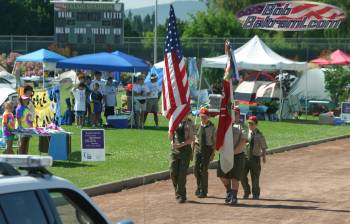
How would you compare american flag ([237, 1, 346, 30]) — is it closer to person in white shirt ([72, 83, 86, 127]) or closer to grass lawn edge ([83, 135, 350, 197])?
person in white shirt ([72, 83, 86, 127])

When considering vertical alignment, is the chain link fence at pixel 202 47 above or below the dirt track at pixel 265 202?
above

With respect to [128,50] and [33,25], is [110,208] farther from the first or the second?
[33,25]

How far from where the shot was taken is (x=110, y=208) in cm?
1448

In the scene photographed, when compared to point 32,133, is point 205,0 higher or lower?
higher

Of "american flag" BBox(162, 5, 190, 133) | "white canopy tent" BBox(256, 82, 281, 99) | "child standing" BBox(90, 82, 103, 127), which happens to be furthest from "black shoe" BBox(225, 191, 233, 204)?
"white canopy tent" BBox(256, 82, 281, 99)

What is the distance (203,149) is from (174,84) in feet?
5.19

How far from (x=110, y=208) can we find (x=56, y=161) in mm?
5378

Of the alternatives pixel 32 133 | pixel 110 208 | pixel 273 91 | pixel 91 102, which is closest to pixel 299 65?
pixel 273 91

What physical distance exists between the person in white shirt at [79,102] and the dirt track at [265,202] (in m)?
9.54

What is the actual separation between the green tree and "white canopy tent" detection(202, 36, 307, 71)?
279 centimetres

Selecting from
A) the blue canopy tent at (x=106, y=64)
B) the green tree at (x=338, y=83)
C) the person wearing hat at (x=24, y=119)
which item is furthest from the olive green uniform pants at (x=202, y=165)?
the green tree at (x=338, y=83)

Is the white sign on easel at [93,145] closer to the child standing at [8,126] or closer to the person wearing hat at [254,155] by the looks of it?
the child standing at [8,126]

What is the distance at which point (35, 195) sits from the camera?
4926 mm

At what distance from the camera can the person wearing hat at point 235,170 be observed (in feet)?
50.1
